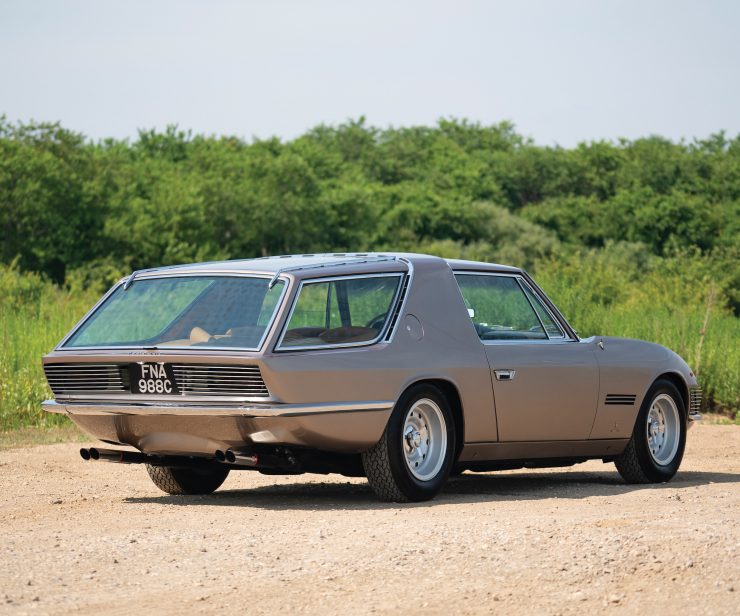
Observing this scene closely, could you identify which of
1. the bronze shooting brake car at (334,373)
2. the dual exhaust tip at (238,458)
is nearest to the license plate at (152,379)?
the bronze shooting brake car at (334,373)

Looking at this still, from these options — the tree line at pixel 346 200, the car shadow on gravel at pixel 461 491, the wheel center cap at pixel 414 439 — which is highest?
the tree line at pixel 346 200

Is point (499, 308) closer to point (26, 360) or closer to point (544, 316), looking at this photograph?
point (544, 316)

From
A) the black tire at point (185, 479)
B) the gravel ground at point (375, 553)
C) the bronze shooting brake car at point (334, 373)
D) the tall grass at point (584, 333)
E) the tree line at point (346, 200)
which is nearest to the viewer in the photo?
the gravel ground at point (375, 553)

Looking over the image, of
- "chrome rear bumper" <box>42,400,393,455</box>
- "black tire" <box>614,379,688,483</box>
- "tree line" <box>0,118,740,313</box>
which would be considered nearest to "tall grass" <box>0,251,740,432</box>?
"chrome rear bumper" <box>42,400,393,455</box>

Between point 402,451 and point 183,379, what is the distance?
57.9 inches

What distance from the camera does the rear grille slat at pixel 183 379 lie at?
28.8 feet

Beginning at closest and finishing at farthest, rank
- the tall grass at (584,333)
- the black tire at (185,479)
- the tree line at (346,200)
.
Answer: the black tire at (185,479), the tall grass at (584,333), the tree line at (346,200)

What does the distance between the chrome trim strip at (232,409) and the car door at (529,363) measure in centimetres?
132

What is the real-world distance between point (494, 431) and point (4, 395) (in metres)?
9.42

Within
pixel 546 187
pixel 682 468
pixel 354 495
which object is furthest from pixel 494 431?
pixel 546 187

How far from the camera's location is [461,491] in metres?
10.8

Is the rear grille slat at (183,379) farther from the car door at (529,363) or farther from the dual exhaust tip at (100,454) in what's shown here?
the car door at (529,363)

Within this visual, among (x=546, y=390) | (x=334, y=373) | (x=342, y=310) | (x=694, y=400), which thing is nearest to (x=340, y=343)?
(x=334, y=373)

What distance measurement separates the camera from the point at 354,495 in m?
10.4
